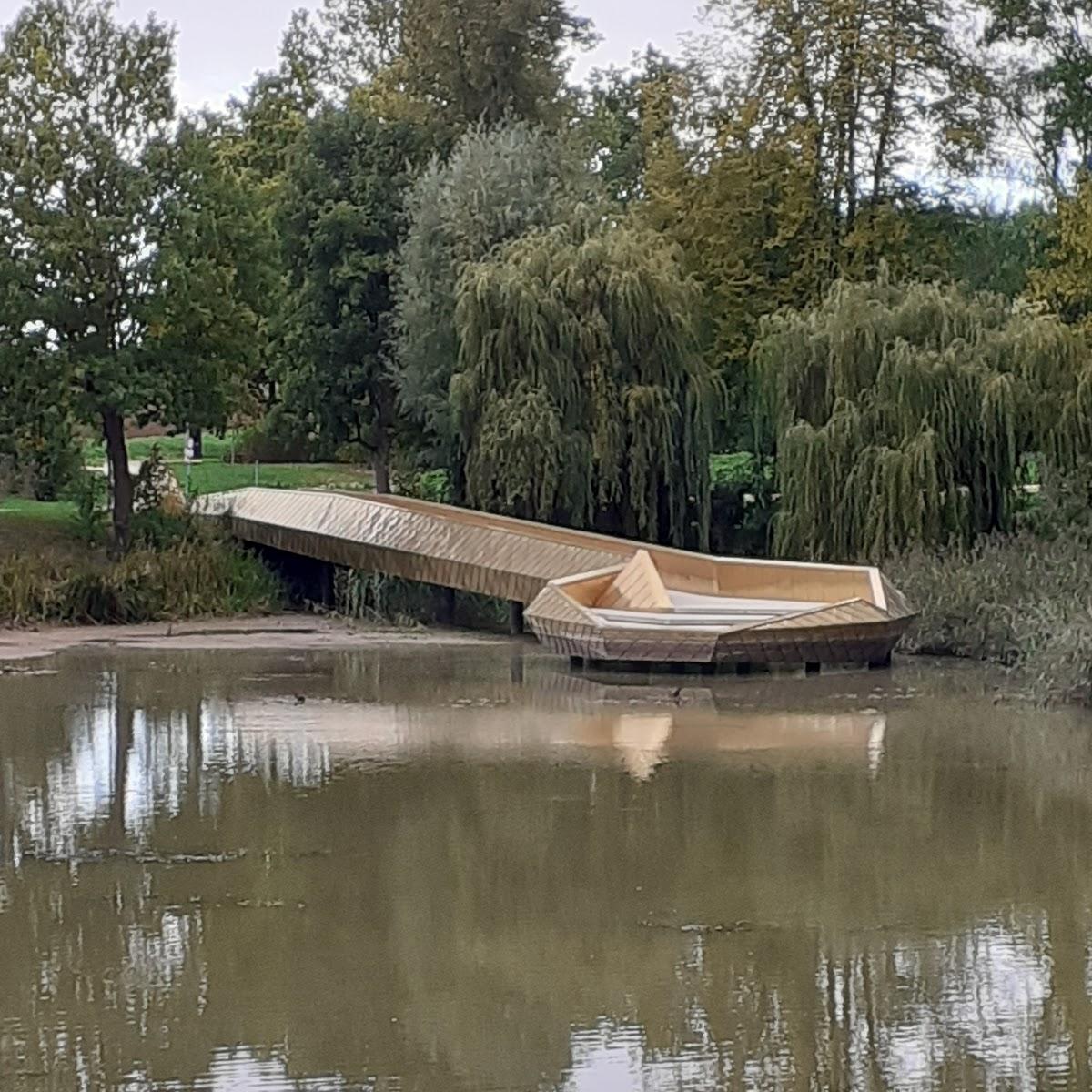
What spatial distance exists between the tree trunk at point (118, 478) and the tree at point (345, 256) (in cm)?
422

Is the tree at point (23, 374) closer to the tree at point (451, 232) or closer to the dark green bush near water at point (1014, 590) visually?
the tree at point (451, 232)

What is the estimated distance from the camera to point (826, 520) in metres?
20.4

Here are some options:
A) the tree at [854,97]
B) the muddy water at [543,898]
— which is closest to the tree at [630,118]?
the tree at [854,97]

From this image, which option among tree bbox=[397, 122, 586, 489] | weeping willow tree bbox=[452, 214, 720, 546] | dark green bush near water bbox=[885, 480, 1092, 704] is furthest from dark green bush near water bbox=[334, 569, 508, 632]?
dark green bush near water bbox=[885, 480, 1092, 704]

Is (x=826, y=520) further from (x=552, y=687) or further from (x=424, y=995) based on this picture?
(x=424, y=995)

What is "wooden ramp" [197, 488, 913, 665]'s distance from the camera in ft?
55.4

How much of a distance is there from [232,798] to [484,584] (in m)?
9.69

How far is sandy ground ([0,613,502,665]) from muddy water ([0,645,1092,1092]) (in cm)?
478

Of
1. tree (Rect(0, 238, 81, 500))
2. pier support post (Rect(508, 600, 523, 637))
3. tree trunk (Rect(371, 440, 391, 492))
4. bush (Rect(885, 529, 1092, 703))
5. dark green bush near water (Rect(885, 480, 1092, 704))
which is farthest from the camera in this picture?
tree trunk (Rect(371, 440, 391, 492))

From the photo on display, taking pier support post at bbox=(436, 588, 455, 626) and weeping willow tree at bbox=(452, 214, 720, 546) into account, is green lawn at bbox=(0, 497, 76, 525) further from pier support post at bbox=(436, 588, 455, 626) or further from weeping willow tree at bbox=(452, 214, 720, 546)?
weeping willow tree at bbox=(452, 214, 720, 546)

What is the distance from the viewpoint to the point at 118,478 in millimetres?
24219

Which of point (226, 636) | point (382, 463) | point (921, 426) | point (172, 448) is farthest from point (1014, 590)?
point (172, 448)

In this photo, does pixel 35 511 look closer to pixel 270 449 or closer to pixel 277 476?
pixel 277 476

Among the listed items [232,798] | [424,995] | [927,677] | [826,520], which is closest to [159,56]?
[826,520]
